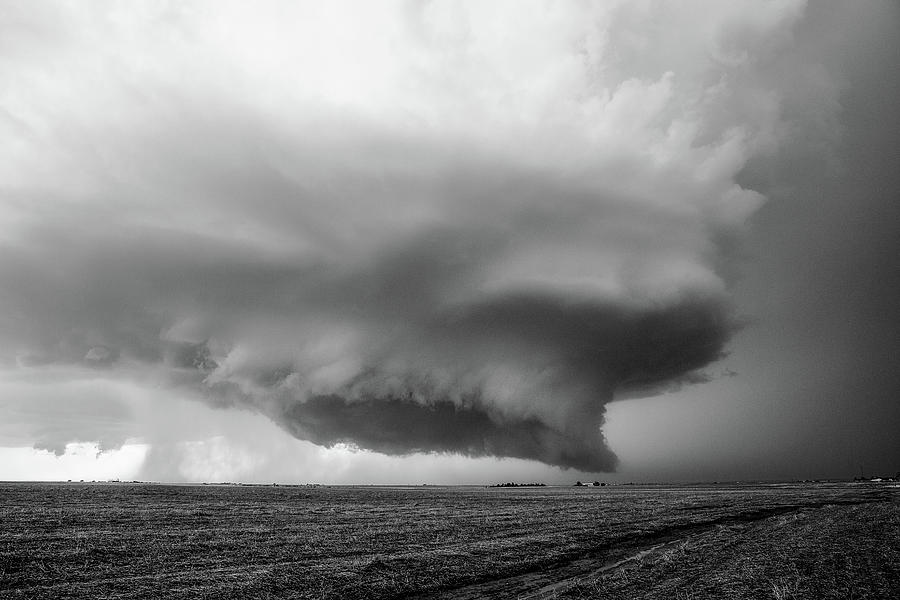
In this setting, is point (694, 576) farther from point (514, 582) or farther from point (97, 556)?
point (97, 556)

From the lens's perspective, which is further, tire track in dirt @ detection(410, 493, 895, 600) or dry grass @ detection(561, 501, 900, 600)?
tire track in dirt @ detection(410, 493, 895, 600)

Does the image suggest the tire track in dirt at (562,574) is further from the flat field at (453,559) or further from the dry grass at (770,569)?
the dry grass at (770,569)

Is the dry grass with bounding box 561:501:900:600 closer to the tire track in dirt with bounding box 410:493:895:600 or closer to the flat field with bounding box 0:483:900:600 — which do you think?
the flat field with bounding box 0:483:900:600

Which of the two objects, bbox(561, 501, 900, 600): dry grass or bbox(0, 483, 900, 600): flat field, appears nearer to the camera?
bbox(561, 501, 900, 600): dry grass

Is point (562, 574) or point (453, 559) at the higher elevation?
point (453, 559)

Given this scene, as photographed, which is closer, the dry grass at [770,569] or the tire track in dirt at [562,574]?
the dry grass at [770,569]

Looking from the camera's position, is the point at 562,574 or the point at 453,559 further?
the point at 453,559

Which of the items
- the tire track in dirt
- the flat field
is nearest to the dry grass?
the flat field

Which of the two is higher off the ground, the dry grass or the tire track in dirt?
the dry grass

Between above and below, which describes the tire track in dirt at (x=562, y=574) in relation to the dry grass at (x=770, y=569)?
below

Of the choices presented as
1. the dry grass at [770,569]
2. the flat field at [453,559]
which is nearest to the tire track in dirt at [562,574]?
the flat field at [453,559]

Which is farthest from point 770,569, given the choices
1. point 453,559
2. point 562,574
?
point 453,559

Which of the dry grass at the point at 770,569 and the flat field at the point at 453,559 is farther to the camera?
the flat field at the point at 453,559

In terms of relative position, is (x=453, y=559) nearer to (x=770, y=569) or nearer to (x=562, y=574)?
(x=562, y=574)
